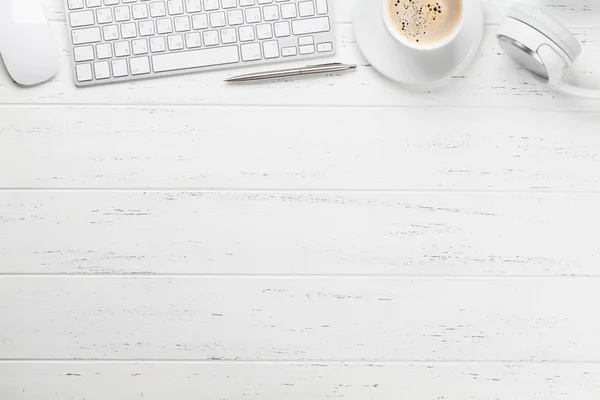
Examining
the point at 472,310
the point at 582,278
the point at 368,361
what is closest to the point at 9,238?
the point at 368,361

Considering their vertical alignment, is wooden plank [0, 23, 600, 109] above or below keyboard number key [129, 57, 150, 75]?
below

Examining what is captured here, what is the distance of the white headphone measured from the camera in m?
0.93

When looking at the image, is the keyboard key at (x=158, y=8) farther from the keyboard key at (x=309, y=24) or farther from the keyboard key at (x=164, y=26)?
the keyboard key at (x=309, y=24)

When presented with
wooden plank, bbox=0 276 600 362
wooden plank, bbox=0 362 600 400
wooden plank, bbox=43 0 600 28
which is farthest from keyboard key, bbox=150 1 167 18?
wooden plank, bbox=0 362 600 400

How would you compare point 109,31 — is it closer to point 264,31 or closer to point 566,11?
point 264,31

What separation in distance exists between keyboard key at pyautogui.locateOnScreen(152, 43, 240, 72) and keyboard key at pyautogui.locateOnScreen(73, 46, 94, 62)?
0.08 metres

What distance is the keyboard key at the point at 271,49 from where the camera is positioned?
101 cm

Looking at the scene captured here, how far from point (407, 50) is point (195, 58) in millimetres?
262

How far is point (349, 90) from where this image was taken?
1016 mm

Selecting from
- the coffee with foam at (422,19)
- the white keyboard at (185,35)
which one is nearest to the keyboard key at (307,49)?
the white keyboard at (185,35)

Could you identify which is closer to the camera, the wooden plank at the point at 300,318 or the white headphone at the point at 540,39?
the white headphone at the point at 540,39

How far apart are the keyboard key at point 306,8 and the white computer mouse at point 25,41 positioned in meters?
0.31

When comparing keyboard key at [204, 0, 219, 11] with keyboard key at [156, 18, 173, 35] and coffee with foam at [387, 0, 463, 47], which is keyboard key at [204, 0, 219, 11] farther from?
coffee with foam at [387, 0, 463, 47]

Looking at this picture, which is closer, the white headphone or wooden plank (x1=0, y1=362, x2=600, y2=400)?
the white headphone
